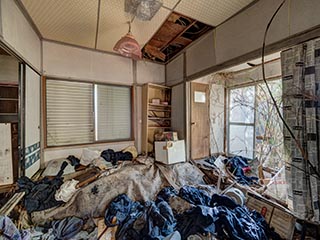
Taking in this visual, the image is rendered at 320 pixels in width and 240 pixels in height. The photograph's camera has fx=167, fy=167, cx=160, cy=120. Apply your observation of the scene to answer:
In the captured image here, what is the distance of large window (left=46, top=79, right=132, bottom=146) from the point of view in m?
3.23

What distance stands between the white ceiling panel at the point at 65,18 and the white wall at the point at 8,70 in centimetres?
72

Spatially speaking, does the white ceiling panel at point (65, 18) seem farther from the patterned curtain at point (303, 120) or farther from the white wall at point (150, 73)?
the patterned curtain at point (303, 120)

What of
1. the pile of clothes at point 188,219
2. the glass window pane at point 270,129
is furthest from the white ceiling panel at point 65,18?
the glass window pane at point 270,129

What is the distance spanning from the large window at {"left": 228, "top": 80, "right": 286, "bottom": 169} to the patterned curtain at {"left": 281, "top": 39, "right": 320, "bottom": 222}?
1171 millimetres

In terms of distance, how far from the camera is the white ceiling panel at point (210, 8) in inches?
84.9

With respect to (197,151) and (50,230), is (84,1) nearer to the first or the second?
(50,230)

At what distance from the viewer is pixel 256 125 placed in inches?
145

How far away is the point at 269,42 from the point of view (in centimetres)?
198

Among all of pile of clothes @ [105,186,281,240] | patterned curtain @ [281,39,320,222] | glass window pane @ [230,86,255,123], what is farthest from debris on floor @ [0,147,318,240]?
glass window pane @ [230,86,255,123]

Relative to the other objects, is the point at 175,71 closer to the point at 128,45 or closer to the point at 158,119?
the point at 158,119

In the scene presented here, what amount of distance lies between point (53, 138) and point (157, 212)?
2502 millimetres

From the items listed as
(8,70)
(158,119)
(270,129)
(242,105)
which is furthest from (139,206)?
(242,105)

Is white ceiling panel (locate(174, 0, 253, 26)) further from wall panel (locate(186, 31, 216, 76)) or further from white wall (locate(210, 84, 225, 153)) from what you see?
white wall (locate(210, 84, 225, 153))

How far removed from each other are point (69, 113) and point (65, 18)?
1.70 metres
